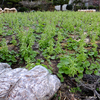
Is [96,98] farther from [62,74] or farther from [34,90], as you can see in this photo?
[34,90]

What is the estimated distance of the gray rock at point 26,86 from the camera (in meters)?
1.39

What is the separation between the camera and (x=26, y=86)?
4.89 ft

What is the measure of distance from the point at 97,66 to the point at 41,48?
1676 millimetres

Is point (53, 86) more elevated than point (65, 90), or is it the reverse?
point (53, 86)

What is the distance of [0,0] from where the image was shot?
67.4 feet

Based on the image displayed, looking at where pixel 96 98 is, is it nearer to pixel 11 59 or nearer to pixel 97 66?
pixel 97 66

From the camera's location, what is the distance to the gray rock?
1.39 metres

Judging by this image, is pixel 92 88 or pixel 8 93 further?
pixel 92 88

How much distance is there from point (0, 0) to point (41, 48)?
2171 centimetres

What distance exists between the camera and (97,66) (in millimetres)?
2377

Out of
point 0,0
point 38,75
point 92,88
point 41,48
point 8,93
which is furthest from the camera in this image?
point 0,0

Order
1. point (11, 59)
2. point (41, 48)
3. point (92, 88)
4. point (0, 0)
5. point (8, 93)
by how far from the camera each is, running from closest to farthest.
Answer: point (8, 93), point (92, 88), point (11, 59), point (41, 48), point (0, 0)

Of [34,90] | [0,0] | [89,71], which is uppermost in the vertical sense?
[0,0]

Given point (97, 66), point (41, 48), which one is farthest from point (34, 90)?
point (41, 48)
